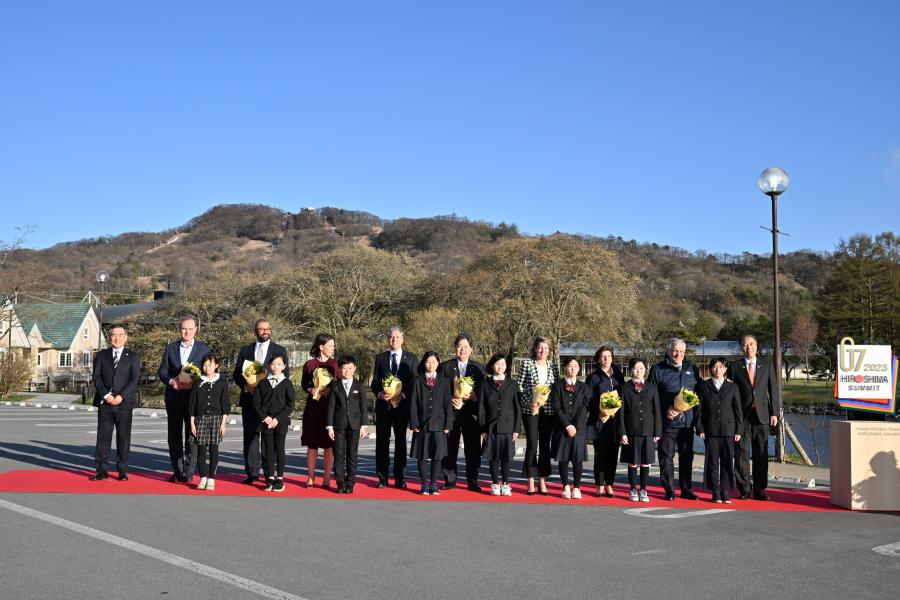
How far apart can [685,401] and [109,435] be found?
758 centimetres

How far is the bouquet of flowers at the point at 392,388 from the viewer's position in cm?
1141

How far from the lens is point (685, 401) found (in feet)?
35.5

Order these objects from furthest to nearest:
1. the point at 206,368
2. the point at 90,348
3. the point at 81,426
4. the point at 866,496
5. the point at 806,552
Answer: the point at 90,348 → the point at 81,426 → the point at 206,368 → the point at 866,496 → the point at 806,552

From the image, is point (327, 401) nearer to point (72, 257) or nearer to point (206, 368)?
point (206, 368)

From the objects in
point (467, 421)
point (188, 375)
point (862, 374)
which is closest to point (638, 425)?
point (467, 421)

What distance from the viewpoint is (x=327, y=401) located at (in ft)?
37.3

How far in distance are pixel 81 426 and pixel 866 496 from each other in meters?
17.7

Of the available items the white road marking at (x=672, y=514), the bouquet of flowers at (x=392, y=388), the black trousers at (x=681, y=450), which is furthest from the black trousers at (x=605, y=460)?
the bouquet of flowers at (x=392, y=388)

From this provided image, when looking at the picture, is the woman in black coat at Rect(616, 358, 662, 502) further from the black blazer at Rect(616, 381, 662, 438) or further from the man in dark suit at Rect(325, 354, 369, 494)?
the man in dark suit at Rect(325, 354, 369, 494)

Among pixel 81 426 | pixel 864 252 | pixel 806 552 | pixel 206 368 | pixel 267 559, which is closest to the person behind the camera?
pixel 267 559

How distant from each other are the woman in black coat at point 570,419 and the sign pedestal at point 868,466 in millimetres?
3051

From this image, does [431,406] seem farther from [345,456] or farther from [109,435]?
[109,435]

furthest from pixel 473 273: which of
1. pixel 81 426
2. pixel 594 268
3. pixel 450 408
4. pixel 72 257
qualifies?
pixel 72 257

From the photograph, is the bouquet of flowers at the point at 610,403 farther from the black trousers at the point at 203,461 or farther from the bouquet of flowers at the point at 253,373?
the black trousers at the point at 203,461
